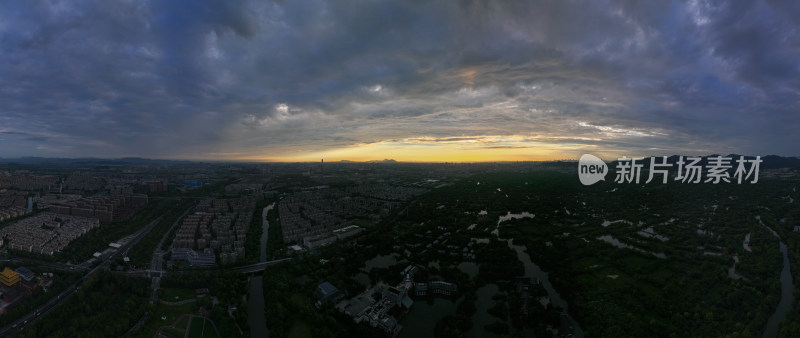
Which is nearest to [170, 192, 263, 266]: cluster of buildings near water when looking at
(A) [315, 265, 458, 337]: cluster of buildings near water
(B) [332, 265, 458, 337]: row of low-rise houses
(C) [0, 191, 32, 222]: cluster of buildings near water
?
(A) [315, 265, 458, 337]: cluster of buildings near water

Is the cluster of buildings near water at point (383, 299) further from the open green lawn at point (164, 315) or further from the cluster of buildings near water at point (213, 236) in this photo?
the cluster of buildings near water at point (213, 236)

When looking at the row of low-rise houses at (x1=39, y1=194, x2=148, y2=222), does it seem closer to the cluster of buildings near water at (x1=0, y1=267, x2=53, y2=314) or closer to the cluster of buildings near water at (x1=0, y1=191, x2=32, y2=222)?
the cluster of buildings near water at (x1=0, y1=191, x2=32, y2=222)

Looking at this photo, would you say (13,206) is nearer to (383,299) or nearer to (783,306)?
(383,299)

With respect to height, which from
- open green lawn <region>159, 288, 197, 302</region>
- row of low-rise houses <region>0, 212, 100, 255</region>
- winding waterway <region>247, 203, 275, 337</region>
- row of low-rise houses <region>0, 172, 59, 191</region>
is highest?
row of low-rise houses <region>0, 172, 59, 191</region>

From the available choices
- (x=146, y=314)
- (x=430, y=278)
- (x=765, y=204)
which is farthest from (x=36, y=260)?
(x=765, y=204)

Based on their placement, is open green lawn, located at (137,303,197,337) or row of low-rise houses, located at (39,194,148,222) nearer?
open green lawn, located at (137,303,197,337)

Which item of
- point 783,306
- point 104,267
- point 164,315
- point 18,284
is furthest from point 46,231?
point 783,306
